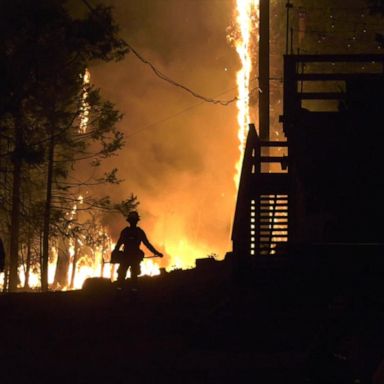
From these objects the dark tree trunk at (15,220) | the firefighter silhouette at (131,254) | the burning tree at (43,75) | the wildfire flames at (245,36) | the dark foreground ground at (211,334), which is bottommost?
the dark foreground ground at (211,334)

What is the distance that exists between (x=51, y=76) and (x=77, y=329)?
1927 cm

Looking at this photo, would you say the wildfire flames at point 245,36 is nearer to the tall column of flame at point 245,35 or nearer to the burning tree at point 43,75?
the tall column of flame at point 245,35

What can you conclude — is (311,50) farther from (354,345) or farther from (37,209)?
(354,345)

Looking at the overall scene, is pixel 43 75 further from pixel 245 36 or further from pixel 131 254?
pixel 245 36

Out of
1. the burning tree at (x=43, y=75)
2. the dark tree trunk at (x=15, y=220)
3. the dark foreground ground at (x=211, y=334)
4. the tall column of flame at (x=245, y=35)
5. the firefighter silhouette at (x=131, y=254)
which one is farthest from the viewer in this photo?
the tall column of flame at (x=245, y=35)

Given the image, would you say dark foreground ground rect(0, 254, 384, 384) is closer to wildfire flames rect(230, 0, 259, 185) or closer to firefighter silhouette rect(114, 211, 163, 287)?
firefighter silhouette rect(114, 211, 163, 287)

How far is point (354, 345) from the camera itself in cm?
642

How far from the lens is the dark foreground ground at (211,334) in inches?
207

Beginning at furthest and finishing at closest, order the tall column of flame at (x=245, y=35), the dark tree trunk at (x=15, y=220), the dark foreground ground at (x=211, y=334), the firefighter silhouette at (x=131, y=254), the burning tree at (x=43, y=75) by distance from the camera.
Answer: the tall column of flame at (x=245, y=35)
the dark tree trunk at (x=15, y=220)
the burning tree at (x=43, y=75)
the firefighter silhouette at (x=131, y=254)
the dark foreground ground at (x=211, y=334)

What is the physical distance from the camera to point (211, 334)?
8531 millimetres

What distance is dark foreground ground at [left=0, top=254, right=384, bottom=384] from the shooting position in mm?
5254

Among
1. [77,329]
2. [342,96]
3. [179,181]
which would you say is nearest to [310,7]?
[342,96]

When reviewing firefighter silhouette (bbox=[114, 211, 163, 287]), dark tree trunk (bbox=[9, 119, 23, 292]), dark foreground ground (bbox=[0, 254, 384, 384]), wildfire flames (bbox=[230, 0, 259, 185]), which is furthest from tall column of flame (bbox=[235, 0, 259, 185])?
dark foreground ground (bbox=[0, 254, 384, 384])

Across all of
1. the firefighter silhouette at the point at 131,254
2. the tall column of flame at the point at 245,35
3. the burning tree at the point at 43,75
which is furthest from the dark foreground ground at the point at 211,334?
the tall column of flame at the point at 245,35
